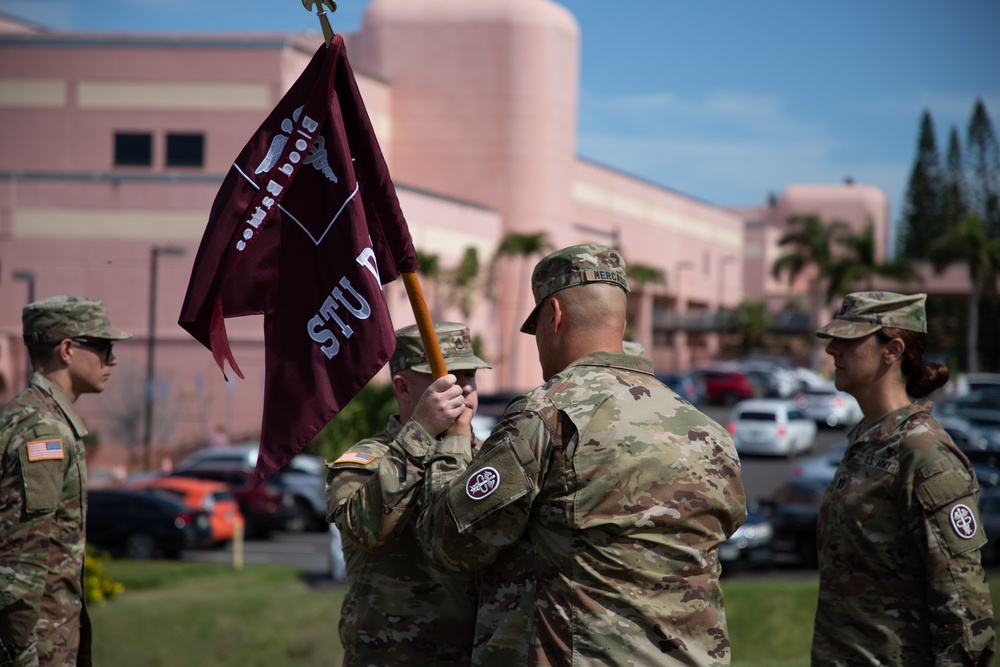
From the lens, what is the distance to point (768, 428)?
34.8m

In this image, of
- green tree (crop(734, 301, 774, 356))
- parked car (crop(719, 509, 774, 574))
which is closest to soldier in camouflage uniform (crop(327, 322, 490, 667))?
parked car (crop(719, 509, 774, 574))

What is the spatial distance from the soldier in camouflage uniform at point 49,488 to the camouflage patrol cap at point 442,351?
1421 millimetres

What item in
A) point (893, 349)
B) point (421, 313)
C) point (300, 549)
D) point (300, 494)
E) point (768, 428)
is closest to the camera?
point (421, 313)

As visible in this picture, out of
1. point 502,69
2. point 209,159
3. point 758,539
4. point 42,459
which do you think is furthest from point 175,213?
point 42,459

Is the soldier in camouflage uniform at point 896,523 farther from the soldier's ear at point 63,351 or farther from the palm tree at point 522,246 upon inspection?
the palm tree at point 522,246

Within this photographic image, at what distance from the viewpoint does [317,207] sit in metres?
3.79

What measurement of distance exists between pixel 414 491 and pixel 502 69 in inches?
2002

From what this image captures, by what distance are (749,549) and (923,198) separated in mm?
78009

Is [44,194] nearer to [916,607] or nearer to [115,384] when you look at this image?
[115,384]

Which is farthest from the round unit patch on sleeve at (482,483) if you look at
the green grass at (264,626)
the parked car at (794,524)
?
the parked car at (794,524)

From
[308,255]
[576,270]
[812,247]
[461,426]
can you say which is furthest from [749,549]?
[812,247]

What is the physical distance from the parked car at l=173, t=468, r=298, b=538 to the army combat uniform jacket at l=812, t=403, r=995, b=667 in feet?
70.2

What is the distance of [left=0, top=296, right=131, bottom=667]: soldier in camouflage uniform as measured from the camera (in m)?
4.46

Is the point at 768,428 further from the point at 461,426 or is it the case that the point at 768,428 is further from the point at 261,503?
the point at 461,426
